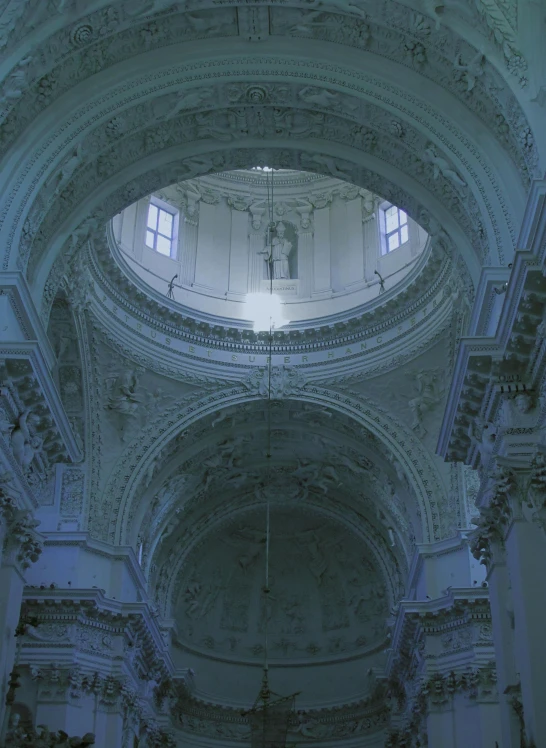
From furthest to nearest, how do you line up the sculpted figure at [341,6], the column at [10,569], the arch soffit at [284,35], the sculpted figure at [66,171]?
the sculpted figure at [66,171], the sculpted figure at [341,6], the arch soffit at [284,35], the column at [10,569]

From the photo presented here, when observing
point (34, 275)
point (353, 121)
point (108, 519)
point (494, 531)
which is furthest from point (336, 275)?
point (494, 531)

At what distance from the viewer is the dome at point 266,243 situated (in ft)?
84.1

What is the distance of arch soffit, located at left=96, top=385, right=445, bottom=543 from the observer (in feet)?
75.9

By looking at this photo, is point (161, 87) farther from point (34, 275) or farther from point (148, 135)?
point (34, 275)

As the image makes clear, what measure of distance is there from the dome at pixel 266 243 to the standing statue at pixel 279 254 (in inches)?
→ 1.2

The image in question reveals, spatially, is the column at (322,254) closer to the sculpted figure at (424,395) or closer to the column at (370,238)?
the column at (370,238)

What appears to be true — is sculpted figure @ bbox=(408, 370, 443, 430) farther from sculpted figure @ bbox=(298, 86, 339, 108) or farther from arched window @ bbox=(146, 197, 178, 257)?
sculpted figure @ bbox=(298, 86, 339, 108)

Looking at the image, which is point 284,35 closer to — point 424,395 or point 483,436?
point 483,436

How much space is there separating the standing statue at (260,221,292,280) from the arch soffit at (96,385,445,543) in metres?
4.28

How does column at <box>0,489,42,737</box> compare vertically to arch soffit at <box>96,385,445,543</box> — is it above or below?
below

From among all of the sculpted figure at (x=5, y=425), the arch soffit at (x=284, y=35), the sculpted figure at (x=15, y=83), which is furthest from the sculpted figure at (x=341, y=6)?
the sculpted figure at (x=5, y=425)

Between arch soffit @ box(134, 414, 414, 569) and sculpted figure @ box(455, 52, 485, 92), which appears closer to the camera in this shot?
sculpted figure @ box(455, 52, 485, 92)

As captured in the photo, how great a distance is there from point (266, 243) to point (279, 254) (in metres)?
0.56

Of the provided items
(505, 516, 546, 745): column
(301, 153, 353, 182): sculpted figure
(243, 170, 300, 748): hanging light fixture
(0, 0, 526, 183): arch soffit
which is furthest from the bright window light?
(505, 516, 546, 745): column
